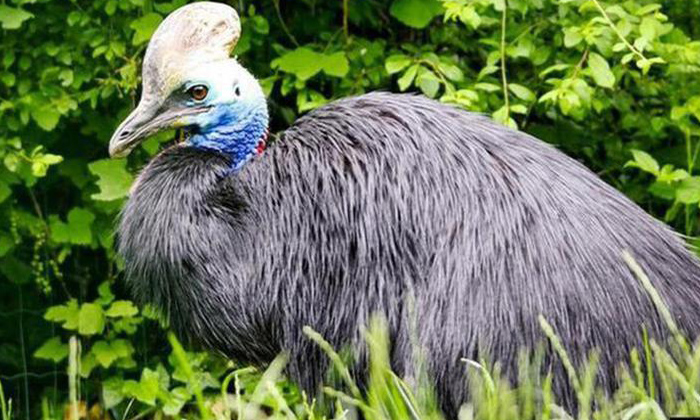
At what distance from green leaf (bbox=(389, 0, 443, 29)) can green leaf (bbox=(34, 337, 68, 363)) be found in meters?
1.60

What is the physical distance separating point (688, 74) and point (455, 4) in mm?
928

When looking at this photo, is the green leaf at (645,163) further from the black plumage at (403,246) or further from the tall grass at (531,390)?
the tall grass at (531,390)

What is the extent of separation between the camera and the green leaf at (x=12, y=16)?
4586 millimetres

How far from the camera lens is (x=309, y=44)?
5.04 meters

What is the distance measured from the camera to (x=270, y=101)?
5.15 m

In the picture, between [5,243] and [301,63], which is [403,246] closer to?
[301,63]

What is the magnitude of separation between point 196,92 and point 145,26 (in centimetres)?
87

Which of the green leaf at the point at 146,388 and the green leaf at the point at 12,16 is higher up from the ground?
the green leaf at the point at 12,16

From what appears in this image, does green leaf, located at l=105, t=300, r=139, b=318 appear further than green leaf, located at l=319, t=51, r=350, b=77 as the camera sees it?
Yes

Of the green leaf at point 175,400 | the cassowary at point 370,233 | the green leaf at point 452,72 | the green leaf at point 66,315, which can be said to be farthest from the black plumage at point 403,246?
the green leaf at point 66,315

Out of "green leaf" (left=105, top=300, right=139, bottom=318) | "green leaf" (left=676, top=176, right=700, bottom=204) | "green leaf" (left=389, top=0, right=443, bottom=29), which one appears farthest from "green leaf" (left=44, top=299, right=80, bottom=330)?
"green leaf" (left=676, top=176, right=700, bottom=204)

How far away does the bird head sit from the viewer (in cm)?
381

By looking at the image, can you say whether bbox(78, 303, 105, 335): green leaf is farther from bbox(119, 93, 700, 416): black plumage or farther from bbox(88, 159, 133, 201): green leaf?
bbox(119, 93, 700, 416): black plumage

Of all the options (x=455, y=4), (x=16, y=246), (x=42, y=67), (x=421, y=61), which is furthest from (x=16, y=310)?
(x=455, y=4)
